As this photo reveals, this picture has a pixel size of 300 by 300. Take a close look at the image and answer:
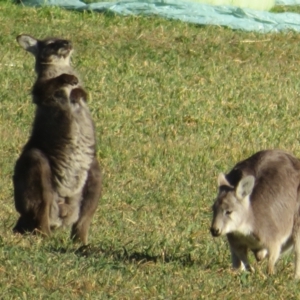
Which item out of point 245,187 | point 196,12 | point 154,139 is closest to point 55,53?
point 245,187

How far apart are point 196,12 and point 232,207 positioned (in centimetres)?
909

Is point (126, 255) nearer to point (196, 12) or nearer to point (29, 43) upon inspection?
point (29, 43)

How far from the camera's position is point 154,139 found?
10.6 meters

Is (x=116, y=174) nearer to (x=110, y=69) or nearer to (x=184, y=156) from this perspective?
(x=184, y=156)

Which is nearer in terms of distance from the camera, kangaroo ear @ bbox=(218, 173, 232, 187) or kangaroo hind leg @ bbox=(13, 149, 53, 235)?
kangaroo ear @ bbox=(218, 173, 232, 187)

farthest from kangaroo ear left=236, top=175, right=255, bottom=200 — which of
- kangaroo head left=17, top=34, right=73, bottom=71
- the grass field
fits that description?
kangaroo head left=17, top=34, right=73, bottom=71

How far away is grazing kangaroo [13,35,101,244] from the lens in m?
7.17

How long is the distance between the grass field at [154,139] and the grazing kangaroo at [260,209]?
163mm

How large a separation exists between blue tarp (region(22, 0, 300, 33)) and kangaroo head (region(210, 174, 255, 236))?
8.58 m

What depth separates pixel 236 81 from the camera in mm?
12711

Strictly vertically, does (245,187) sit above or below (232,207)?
above

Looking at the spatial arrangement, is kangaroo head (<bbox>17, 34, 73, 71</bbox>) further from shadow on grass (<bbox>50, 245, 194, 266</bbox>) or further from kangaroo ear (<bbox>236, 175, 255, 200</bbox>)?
kangaroo ear (<bbox>236, 175, 255, 200</bbox>)

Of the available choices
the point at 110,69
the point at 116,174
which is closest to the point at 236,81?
the point at 110,69

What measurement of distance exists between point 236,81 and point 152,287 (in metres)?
6.99
